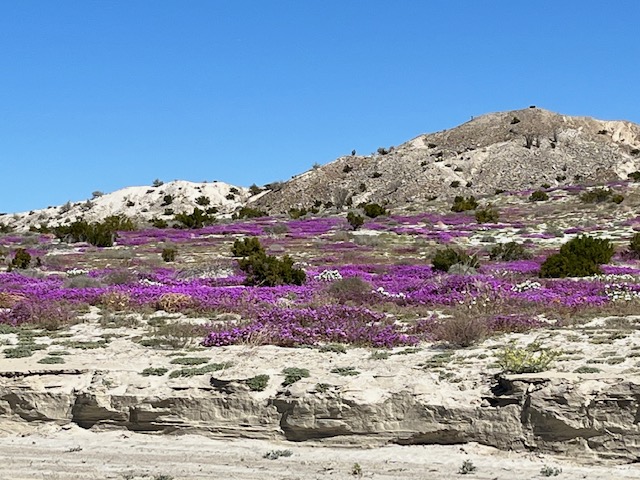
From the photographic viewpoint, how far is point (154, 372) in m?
13.3

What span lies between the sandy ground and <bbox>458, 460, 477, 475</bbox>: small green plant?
7cm

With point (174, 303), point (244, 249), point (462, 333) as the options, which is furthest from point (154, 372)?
point (244, 249)

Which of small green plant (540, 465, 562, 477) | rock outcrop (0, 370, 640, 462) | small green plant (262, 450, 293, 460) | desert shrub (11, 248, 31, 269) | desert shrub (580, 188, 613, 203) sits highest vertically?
desert shrub (580, 188, 613, 203)

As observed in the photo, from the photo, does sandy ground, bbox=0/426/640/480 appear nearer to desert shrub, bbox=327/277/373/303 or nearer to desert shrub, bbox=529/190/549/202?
desert shrub, bbox=327/277/373/303

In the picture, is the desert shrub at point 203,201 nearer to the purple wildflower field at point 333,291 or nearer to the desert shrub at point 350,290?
the purple wildflower field at point 333,291

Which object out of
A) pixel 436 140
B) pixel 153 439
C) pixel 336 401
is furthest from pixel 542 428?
pixel 436 140

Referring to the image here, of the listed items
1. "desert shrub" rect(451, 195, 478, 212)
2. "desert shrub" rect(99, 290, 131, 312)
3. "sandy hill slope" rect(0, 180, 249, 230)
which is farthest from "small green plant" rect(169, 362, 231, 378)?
"sandy hill slope" rect(0, 180, 249, 230)

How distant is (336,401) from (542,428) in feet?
10.8

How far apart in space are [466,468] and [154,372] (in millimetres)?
6350

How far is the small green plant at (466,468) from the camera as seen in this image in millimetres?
9781

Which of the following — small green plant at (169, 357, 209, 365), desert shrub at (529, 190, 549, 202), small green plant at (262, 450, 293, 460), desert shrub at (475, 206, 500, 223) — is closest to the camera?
small green plant at (262, 450, 293, 460)

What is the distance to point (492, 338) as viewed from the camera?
616 inches

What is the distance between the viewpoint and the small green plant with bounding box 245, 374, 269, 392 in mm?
12117

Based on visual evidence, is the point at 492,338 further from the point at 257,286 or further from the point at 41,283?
the point at 41,283
